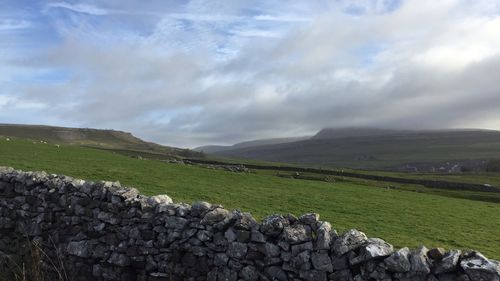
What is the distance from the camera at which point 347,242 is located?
7.40 meters

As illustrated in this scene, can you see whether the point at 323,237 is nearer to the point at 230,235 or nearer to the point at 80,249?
the point at 230,235

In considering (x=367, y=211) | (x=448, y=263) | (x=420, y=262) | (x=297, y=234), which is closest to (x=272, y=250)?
(x=297, y=234)

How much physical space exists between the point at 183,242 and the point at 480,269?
540 centimetres

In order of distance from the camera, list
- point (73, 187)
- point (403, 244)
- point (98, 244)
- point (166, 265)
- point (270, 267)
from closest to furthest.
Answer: point (270, 267) → point (166, 265) → point (98, 244) → point (73, 187) → point (403, 244)

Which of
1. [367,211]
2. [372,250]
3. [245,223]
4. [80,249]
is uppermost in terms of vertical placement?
[245,223]

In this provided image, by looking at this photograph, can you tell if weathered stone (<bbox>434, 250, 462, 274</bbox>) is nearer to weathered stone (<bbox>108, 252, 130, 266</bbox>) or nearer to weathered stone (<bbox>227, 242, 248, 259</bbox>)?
weathered stone (<bbox>227, 242, 248, 259</bbox>)

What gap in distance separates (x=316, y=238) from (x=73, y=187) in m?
6.49

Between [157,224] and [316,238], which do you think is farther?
[157,224]

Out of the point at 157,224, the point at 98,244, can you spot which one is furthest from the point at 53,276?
the point at 157,224

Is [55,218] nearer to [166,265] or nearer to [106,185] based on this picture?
[106,185]

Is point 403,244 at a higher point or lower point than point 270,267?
Answer: lower

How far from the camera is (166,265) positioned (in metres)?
9.27

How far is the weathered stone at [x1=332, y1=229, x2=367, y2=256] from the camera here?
733cm

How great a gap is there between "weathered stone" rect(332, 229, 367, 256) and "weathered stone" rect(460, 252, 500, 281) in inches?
62.2
